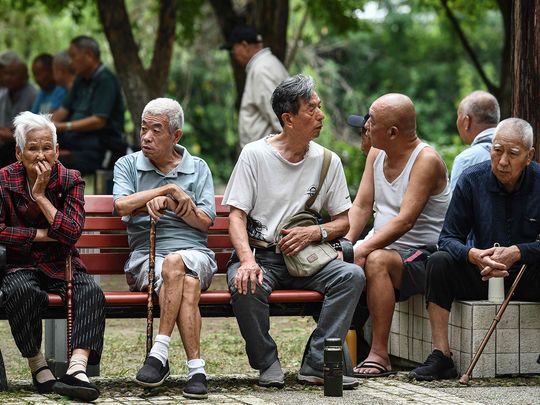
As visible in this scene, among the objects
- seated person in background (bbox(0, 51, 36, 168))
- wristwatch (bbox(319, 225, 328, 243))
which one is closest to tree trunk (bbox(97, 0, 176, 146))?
seated person in background (bbox(0, 51, 36, 168))

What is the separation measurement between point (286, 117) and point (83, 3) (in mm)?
8590

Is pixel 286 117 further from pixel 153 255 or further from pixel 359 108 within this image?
pixel 359 108

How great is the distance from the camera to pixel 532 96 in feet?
27.8

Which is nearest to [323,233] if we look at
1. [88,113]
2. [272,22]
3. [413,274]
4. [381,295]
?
[381,295]

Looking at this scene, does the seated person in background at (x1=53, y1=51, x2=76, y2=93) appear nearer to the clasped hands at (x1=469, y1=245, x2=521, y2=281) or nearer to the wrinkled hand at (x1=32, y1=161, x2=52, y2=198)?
the wrinkled hand at (x1=32, y1=161, x2=52, y2=198)

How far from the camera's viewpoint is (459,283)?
297 inches

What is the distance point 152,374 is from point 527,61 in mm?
3443

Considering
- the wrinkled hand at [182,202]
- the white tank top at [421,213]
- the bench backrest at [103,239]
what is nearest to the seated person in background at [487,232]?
the white tank top at [421,213]

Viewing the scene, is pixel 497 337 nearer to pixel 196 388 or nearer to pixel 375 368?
pixel 375 368

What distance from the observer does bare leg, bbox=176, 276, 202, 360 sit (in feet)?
22.7

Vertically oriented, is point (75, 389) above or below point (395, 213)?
below

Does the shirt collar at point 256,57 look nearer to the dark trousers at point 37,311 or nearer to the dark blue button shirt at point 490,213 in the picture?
the dark blue button shirt at point 490,213

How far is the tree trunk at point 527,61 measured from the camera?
331 inches

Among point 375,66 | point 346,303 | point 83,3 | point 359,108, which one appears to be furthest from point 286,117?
point 375,66
